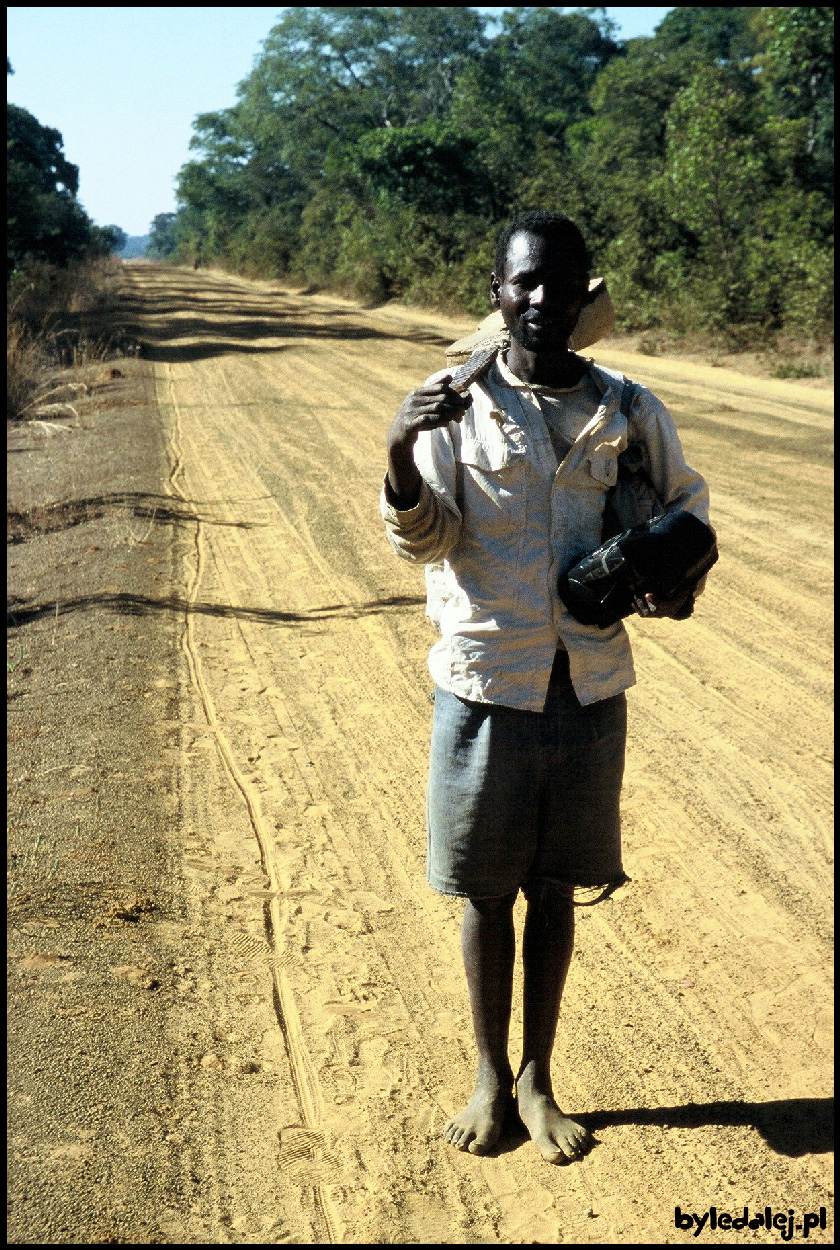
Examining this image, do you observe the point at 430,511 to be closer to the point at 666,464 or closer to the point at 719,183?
the point at 666,464

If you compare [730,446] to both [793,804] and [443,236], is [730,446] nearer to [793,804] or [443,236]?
[793,804]

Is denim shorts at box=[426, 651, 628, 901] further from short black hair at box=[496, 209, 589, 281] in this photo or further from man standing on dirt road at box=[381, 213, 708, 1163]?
short black hair at box=[496, 209, 589, 281]

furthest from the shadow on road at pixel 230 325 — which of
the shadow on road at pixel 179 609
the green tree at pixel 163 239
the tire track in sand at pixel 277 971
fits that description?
the green tree at pixel 163 239

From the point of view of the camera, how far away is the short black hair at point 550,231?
7.39 ft

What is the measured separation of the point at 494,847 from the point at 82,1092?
4.08 feet

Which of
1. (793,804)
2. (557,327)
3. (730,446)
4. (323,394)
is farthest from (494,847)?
(323,394)

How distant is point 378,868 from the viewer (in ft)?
13.1

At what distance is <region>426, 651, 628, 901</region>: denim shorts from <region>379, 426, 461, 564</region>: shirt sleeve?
0.36 m

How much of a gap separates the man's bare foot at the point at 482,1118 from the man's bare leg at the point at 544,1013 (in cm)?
6

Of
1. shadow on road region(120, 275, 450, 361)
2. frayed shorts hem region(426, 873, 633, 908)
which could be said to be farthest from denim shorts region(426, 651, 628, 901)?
shadow on road region(120, 275, 450, 361)

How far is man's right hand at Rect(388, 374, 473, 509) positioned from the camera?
83.9 inches

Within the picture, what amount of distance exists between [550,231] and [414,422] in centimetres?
49

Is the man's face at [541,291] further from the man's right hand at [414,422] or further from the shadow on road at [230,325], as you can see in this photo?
the shadow on road at [230,325]

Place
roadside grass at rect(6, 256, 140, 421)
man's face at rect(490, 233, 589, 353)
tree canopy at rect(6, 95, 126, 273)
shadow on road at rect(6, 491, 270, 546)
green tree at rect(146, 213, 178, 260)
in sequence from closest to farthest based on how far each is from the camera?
man's face at rect(490, 233, 589, 353)
shadow on road at rect(6, 491, 270, 546)
roadside grass at rect(6, 256, 140, 421)
tree canopy at rect(6, 95, 126, 273)
green tree at rect(146, 213, 178, 260)
